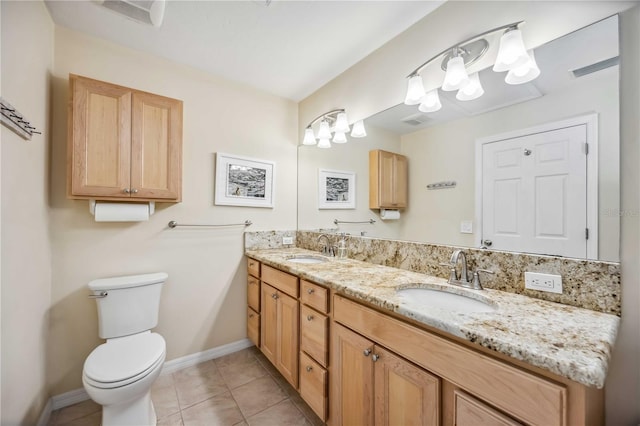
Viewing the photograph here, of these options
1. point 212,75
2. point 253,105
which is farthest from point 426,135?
point 212,75

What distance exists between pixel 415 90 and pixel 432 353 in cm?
139

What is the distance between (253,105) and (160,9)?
3.53 ft

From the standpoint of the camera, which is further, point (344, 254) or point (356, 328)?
point (344, 254)

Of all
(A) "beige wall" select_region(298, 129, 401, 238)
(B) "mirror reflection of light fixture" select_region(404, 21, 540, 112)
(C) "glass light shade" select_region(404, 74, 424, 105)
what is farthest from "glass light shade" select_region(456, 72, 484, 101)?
(A) "beige wall" select_region(298, 129, 401, 238)

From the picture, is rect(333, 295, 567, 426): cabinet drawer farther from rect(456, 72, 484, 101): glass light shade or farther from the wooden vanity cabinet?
rect(456, 72, 484, 101): glass light shade

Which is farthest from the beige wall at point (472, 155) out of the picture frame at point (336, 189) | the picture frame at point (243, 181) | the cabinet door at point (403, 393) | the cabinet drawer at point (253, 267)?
the picture frame at point (243, 181)

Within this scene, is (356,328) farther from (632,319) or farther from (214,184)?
(214,184)

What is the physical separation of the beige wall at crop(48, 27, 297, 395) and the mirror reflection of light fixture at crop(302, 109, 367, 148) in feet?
0.98

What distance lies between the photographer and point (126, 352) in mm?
1475

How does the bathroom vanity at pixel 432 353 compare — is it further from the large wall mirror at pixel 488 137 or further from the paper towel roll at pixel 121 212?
the paper towel roll at pixel 121 212

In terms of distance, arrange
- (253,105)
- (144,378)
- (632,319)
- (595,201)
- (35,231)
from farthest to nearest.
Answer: (253,105) < (35,231) < (144,378) < (595,201) < (632,319)

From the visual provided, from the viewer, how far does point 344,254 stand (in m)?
2.05

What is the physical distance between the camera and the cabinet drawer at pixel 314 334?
1.35m

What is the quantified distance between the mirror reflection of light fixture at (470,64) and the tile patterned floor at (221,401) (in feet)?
6.74
